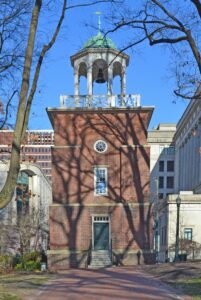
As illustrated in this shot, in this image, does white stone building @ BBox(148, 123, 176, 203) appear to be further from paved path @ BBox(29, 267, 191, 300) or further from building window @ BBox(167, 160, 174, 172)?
paved path @ BBox(29, 267, 191, 300)

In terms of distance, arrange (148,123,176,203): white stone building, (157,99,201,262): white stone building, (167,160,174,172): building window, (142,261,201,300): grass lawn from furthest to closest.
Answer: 1. (167,160,174,172): building window
2. (148,123,176,203): white stone building
3. (157,99,201,262): white stone building
4. (142,261,201,300): grass lawn

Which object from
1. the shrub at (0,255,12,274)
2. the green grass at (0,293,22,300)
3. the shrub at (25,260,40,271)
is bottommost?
the shrub at (25,260,40,271)

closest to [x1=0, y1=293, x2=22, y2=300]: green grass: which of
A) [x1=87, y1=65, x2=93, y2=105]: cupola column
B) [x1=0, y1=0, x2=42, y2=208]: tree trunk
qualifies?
[x1=0, y1=0, x2=42, y2=208]: tree trunk

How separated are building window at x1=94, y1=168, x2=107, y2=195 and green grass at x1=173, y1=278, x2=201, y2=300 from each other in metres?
13.7

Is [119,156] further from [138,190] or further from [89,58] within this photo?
[89,58]

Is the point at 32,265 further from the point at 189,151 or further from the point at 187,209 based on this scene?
the point at 189,151

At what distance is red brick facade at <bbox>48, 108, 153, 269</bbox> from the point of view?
89.8ft

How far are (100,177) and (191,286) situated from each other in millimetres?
15492

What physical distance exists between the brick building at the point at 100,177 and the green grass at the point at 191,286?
1295 centimetres

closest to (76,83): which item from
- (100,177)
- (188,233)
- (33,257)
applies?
(100,177)

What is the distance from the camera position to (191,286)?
511 inches

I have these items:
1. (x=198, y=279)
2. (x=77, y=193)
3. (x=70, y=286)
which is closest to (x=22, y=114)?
(x=70, y=286)

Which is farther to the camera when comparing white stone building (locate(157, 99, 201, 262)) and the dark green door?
white stone building (locate(157, 99, 201, 262))

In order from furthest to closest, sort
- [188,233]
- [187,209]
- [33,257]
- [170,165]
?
[170,165] → [187,209] → [188,233] → [33,257]
